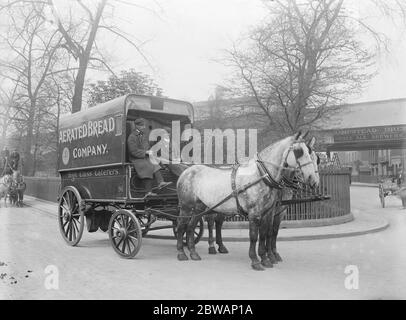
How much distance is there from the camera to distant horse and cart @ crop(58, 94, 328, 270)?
6727 millimetres

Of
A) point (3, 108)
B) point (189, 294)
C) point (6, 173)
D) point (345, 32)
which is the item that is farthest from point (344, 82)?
point (3, 108)

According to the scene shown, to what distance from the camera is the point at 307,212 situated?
1252 centimetres

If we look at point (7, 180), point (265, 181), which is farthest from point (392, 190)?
point (7, 180)

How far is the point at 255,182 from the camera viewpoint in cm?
672

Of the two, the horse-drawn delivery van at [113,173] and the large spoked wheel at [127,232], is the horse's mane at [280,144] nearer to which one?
the horse-drawn delivery van at [113,173]

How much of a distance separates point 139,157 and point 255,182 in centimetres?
228

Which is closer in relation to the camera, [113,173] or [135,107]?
[135,107]

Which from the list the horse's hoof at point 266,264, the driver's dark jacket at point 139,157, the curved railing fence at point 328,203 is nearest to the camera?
the horse's hoof at point 266,264

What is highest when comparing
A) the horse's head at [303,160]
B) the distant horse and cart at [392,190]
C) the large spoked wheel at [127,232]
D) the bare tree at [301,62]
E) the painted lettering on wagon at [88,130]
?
the bare tree at [301,62]

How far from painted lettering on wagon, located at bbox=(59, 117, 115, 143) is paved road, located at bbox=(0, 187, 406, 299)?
2271 millimetres

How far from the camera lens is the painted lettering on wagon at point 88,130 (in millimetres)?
8406

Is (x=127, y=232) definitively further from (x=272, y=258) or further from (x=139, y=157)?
(x=272, y=258)

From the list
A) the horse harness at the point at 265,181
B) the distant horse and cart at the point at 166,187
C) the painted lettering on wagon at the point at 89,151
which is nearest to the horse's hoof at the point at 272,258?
the distant horse and cart at the point at 166,187

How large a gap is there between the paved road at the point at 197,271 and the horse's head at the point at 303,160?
1.40 metres
